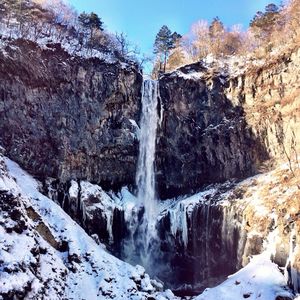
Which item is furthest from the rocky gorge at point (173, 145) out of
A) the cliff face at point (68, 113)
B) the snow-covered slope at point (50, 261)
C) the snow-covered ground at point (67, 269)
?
the snow-covered slope at point (50, 261)

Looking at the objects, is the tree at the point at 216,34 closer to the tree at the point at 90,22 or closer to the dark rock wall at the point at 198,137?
the dark rock wall at the point at 198,137

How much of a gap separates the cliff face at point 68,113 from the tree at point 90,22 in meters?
13.1

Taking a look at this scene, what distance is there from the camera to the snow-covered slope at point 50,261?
16.9m

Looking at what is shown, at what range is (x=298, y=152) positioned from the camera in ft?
98.9

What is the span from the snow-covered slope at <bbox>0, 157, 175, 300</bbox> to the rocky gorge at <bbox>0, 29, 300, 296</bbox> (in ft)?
16.4

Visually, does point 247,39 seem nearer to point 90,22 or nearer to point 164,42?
point 164,42

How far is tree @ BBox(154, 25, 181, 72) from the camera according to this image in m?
54.4

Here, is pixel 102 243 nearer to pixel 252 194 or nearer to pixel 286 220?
pixel 252 194

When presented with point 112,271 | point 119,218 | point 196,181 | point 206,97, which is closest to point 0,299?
point 112,271

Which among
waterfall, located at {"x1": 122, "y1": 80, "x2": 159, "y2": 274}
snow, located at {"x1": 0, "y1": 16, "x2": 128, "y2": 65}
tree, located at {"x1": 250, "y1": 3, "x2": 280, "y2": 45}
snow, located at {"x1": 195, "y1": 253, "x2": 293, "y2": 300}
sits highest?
tree, located at {"x1": 250, "y1": 3, "x2": 280, "y2": 45}

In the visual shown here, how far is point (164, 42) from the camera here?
5503cm

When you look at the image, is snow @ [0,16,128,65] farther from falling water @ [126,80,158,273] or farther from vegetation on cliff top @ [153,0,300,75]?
vegetation on cliff top @ [153,0,300,75]

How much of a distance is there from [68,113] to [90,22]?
18.3m

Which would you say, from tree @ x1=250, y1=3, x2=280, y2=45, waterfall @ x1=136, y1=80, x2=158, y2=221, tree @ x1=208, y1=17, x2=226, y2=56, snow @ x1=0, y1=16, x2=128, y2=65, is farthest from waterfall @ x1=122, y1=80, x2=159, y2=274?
tree @ x1=250, y1=3, x2=280, y2=45
